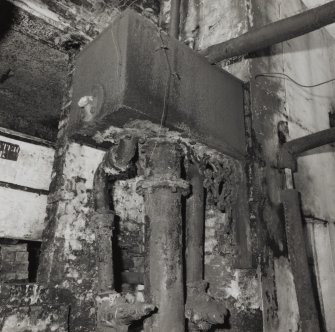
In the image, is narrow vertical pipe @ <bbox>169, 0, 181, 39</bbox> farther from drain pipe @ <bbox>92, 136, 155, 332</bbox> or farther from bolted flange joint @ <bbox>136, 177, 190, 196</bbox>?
bolted flange joint @ <bbox>136, 177, 190, 196</bbox>

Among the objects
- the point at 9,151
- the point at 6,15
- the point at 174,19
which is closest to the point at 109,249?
the point at 9,151

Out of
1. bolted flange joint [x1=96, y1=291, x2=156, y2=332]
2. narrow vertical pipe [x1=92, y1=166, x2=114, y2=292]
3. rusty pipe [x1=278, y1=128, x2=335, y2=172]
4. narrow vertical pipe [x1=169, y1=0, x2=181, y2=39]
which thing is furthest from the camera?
narrow vertical pipe [x1=169, y1=0, x2=181, y2=39]

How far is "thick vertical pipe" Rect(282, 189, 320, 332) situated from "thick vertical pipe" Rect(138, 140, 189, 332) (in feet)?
2.93

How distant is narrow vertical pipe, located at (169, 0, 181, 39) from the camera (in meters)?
2.74

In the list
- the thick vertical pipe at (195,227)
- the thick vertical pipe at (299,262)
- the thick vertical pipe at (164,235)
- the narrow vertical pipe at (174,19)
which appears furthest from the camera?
the narrow vertical pipe at (174,19)

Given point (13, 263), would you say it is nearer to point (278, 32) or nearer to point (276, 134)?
point (276, 134)

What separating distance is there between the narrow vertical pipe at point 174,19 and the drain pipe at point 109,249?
4.02ft

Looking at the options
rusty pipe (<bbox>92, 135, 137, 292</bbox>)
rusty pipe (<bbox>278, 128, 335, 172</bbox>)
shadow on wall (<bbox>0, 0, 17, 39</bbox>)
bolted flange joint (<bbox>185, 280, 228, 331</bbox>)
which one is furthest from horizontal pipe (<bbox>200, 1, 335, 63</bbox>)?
bolted flange joint (<bbox>185, 280, 228, 331</bbox>)

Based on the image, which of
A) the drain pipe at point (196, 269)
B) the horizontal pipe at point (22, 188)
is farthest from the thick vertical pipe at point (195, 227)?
the horizontal pipe at point (22, 188)

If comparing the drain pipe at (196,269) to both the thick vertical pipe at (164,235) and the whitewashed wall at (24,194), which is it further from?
the whitewashed wall at (24,194)

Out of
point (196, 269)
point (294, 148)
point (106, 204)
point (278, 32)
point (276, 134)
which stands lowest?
point (196, 269)

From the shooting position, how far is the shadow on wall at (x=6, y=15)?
2340mm

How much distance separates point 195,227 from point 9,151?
1.48 metres

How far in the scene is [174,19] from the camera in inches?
111
